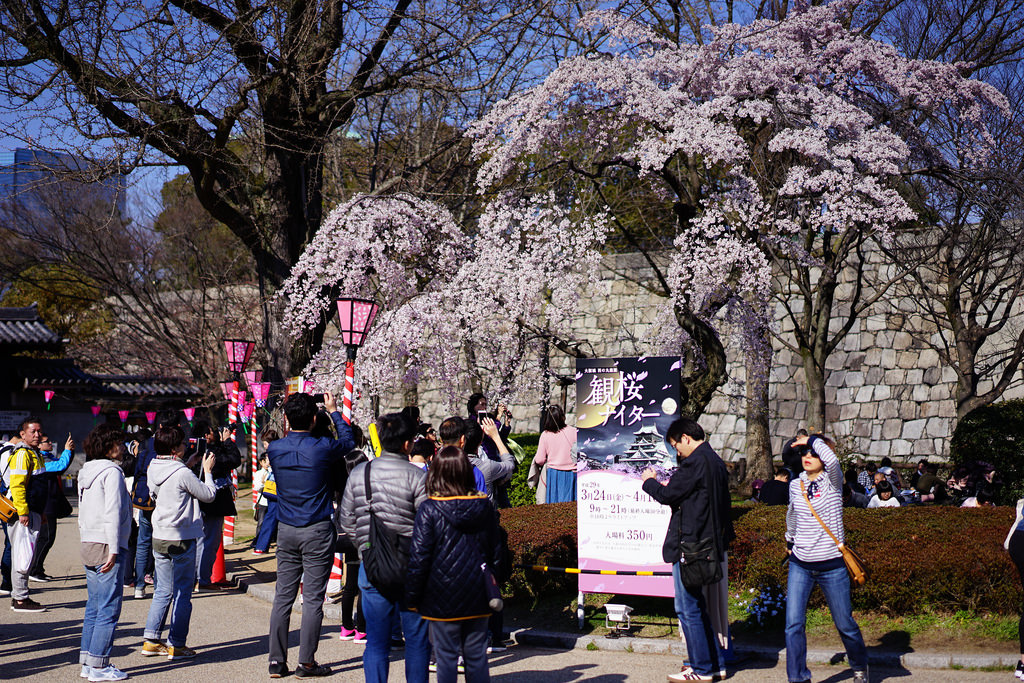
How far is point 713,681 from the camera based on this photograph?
20.3ft

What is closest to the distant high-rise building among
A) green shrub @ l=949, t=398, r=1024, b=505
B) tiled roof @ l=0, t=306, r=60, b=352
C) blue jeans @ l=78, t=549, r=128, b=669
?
tiled roof @ l=0, t=306, r=60, b=352

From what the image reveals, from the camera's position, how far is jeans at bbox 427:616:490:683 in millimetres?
4773

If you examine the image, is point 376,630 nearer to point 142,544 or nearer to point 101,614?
point 101,614

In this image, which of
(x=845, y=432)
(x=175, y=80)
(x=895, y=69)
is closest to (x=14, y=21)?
(x=175, y=80)

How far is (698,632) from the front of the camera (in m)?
6.12

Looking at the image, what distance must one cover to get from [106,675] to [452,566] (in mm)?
3304

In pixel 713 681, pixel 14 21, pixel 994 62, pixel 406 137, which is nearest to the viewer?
pixel 713 681

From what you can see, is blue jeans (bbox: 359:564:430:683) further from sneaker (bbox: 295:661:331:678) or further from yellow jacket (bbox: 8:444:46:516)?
yellow jacket (bbox: 8:444:46:516)

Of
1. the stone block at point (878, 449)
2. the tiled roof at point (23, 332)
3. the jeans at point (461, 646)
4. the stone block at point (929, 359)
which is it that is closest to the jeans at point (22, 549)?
the jeans at point (461, 646)

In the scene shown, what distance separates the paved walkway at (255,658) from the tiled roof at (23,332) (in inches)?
683

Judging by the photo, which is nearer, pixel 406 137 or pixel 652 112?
pixel 652 112

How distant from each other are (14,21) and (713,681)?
39.6ft

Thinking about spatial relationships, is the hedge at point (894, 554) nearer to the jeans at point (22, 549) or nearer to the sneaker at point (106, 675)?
the sneaker at point (106, 675)

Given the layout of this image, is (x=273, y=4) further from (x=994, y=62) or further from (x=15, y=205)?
(x=15, y=205)
